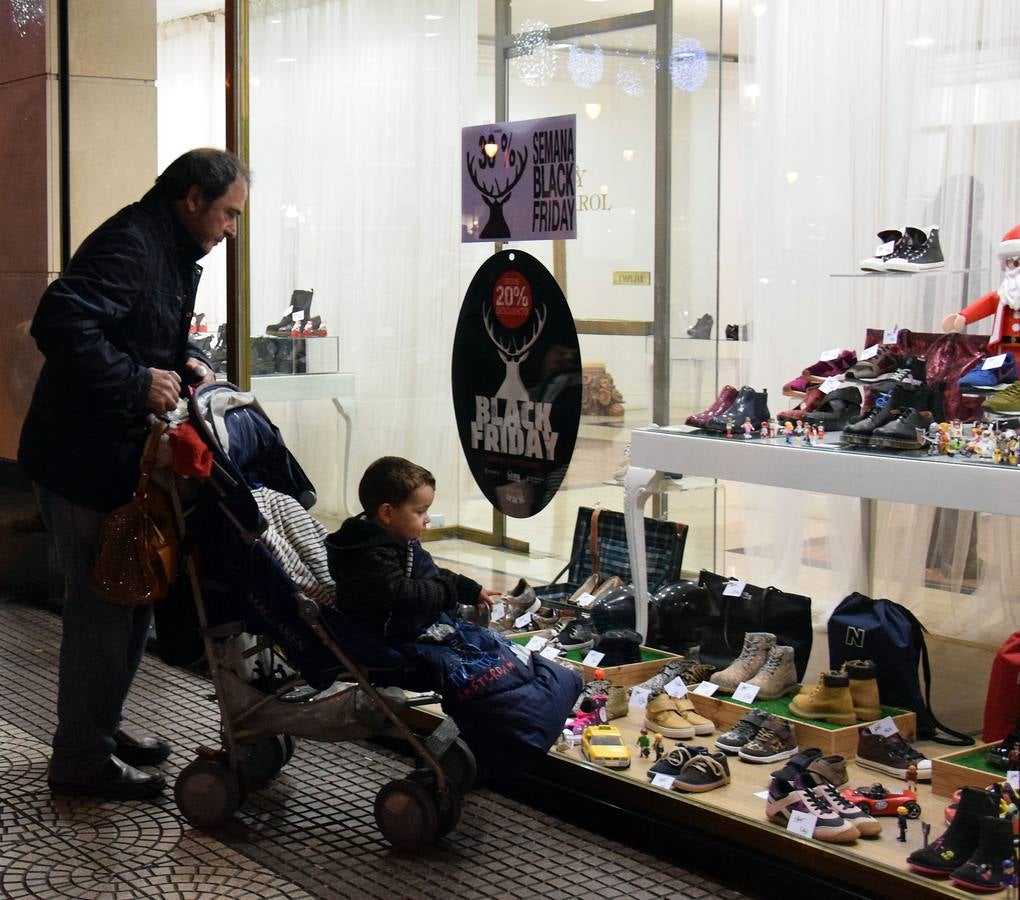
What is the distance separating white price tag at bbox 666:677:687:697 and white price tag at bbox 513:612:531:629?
688 millimetres

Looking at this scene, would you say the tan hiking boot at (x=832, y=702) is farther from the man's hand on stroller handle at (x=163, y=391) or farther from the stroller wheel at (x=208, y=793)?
the man's hand on stroller handle at (x=163, y=391)

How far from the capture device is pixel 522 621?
458cm

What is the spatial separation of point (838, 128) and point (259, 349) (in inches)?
92.2

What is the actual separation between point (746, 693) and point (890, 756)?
47 cm

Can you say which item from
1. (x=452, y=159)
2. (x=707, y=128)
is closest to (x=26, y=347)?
(x=452, y=159)

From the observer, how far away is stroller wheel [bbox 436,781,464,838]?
3410 millimetres

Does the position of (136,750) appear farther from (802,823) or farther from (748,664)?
(802,823)

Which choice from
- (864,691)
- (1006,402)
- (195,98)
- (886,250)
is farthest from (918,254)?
(195,98)

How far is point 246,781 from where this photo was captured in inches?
142

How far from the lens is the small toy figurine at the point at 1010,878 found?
264cm

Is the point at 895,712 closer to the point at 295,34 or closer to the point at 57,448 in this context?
the point at 57,448

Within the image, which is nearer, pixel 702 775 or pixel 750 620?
pixel 702 775

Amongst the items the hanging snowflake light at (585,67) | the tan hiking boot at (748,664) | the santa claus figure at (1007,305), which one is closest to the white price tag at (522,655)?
the tan hiking boot at (748,664)

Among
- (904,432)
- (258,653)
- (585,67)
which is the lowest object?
(258,653)
